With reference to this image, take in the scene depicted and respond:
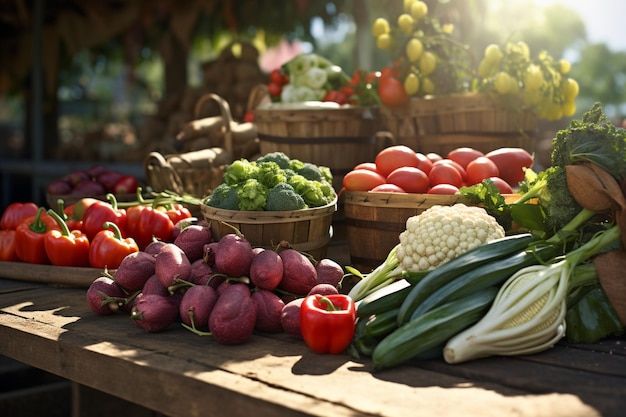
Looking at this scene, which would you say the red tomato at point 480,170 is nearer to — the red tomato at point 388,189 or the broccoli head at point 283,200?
the red tomato at point 388,189

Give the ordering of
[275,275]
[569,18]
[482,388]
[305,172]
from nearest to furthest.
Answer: [482,388] < [275,275] < [305,172] < [569,18]

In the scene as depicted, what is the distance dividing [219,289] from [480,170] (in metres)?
1.41

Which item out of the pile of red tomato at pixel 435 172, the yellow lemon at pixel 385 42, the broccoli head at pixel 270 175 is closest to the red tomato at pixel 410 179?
the pile of red tomato at pixel 435 172

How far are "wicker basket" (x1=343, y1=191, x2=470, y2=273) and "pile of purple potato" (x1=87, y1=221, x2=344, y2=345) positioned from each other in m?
0.45

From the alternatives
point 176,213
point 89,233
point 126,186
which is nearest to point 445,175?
point 176,213

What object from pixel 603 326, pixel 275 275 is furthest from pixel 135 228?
pixel 603 326

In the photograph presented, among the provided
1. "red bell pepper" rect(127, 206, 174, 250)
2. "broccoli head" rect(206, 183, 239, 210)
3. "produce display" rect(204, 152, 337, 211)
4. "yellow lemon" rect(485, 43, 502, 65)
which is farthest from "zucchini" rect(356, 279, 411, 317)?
"yellow lemon" rect(485, 43, 502, 65)

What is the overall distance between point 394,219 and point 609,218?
0.87 meters

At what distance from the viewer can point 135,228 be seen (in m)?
3.49

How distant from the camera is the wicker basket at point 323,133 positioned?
3850 mm

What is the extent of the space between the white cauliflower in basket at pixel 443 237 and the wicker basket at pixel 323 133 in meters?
1.36

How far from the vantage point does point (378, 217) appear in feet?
10.1

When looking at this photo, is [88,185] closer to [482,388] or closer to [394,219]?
[394,219]

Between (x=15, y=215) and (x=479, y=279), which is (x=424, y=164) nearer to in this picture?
(x=479, y=279)
